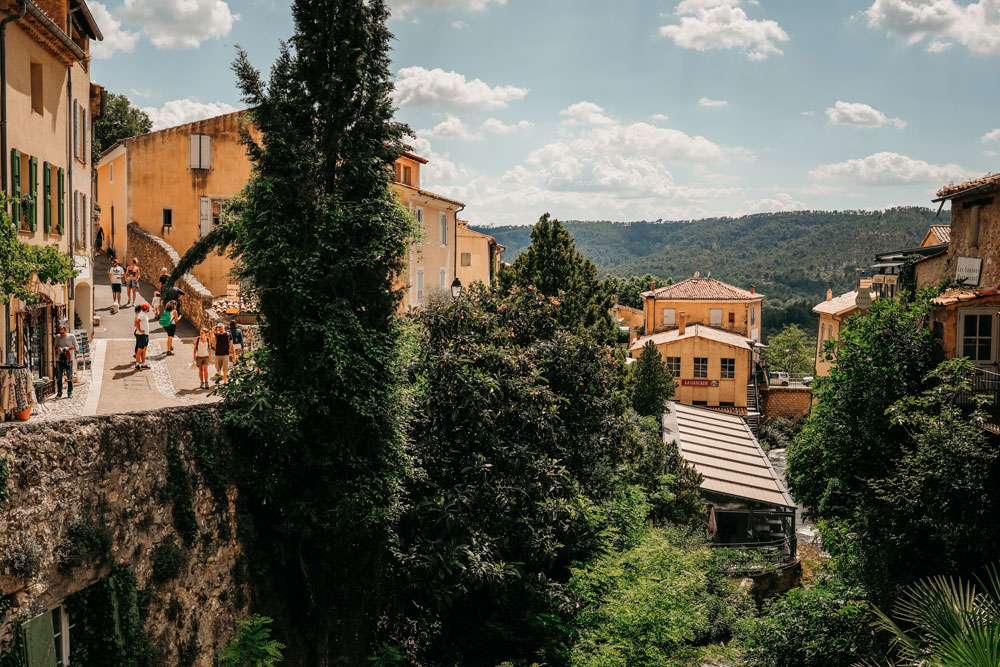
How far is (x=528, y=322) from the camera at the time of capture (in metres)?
21.1

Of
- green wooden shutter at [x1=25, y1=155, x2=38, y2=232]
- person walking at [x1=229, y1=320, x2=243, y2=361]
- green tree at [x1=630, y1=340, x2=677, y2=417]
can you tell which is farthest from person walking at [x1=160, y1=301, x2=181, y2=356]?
green tree at [x1=630, y1=340, x2=677, y2=417]

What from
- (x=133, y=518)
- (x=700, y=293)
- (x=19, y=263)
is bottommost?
(x=133, y=518)

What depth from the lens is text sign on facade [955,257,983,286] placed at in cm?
2055

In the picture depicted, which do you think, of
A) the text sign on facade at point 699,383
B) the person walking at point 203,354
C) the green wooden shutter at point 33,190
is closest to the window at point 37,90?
the green wooden shutter at point 33,190

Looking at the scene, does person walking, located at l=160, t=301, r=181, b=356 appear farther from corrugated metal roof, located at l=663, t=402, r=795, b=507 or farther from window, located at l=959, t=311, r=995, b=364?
window, located at l=959, t=311, r=995, b=364

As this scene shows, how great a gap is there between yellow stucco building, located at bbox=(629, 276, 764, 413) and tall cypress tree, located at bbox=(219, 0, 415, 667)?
4038cm

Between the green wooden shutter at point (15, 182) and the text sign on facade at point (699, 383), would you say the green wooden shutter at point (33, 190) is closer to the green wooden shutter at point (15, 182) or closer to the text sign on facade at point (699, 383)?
the green wooden shutter at point (15, 182)

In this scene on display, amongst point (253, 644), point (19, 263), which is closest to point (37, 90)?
point (19, 263)

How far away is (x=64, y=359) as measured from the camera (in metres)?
17.9

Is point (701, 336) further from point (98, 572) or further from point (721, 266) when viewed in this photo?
point (721, 266)

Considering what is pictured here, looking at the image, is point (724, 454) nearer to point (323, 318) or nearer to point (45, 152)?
point (323, 318)

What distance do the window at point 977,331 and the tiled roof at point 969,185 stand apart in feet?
10.7

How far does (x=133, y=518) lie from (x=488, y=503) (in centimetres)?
754

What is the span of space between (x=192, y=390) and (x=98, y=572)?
1084 cm
